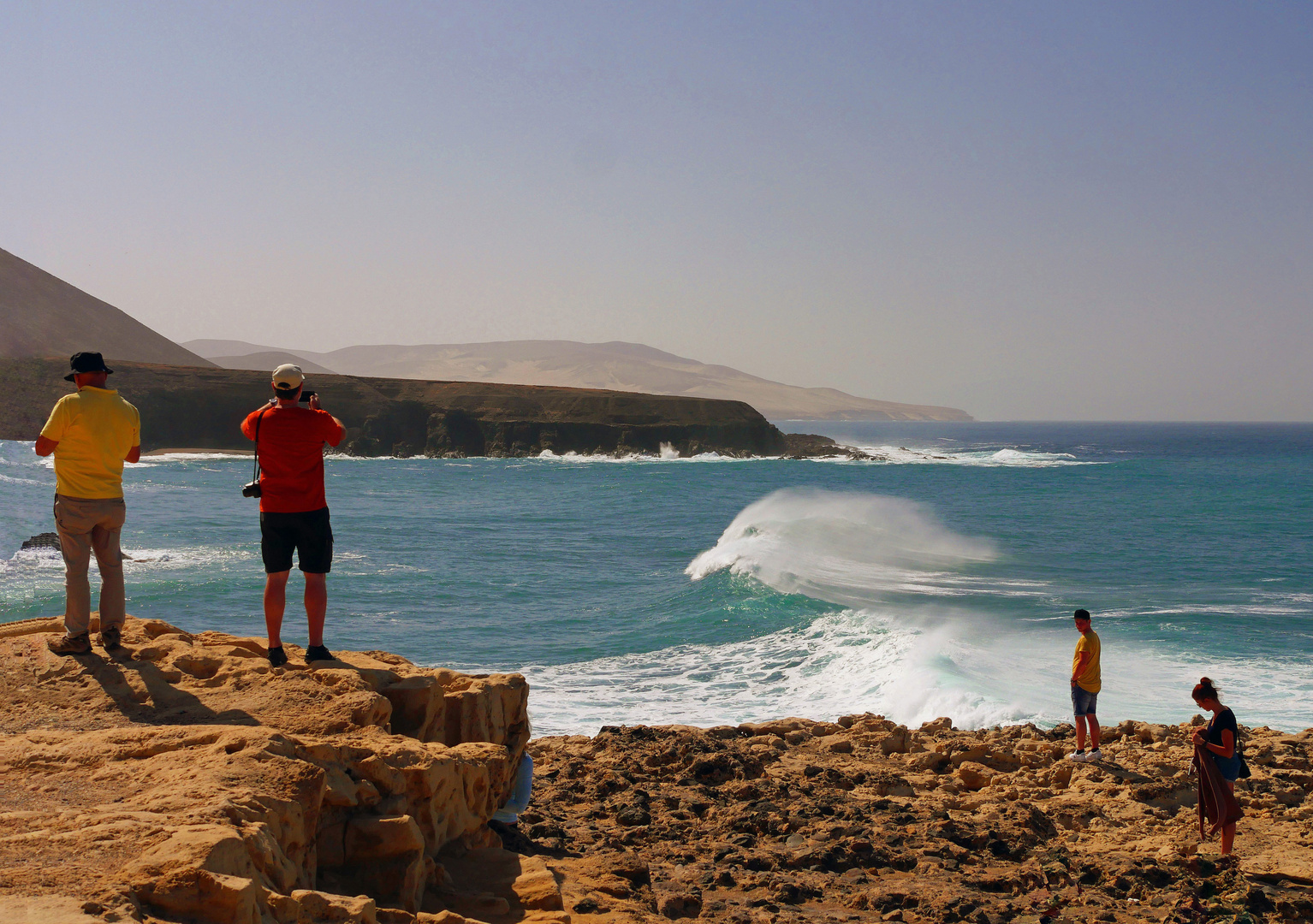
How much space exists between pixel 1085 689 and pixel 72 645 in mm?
7600

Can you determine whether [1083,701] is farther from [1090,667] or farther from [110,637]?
[110,637]

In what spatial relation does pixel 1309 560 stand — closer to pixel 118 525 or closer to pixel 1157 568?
pixel 1157 568

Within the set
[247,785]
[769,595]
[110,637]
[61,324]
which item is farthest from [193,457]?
[61,324]

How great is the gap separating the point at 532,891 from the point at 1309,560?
27757 millimetres

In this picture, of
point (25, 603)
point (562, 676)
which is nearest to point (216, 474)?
point (25, 603)

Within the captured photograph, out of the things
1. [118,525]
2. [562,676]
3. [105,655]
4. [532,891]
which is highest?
[118,525]

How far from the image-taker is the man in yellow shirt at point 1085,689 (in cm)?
779

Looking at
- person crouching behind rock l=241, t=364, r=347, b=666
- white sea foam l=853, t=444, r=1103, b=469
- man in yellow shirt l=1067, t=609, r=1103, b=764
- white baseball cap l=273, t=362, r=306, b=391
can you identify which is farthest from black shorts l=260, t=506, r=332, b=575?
white sea foam l=853, t=444, r=1103, b=469

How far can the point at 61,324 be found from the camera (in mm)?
122000

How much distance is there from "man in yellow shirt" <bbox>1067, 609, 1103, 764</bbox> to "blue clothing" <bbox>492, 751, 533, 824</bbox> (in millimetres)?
4895

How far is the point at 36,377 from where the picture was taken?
68.9m

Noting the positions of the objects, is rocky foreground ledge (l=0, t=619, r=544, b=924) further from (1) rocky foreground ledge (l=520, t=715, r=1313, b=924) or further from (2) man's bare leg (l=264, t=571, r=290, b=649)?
(1) rocky foreground ledge (l=520, t=715, r=1313, b=924)

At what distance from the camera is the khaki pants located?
15.6ft

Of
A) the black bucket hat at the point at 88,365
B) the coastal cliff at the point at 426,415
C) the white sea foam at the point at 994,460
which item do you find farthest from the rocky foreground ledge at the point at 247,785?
the white sea foam at the point at 994,460
